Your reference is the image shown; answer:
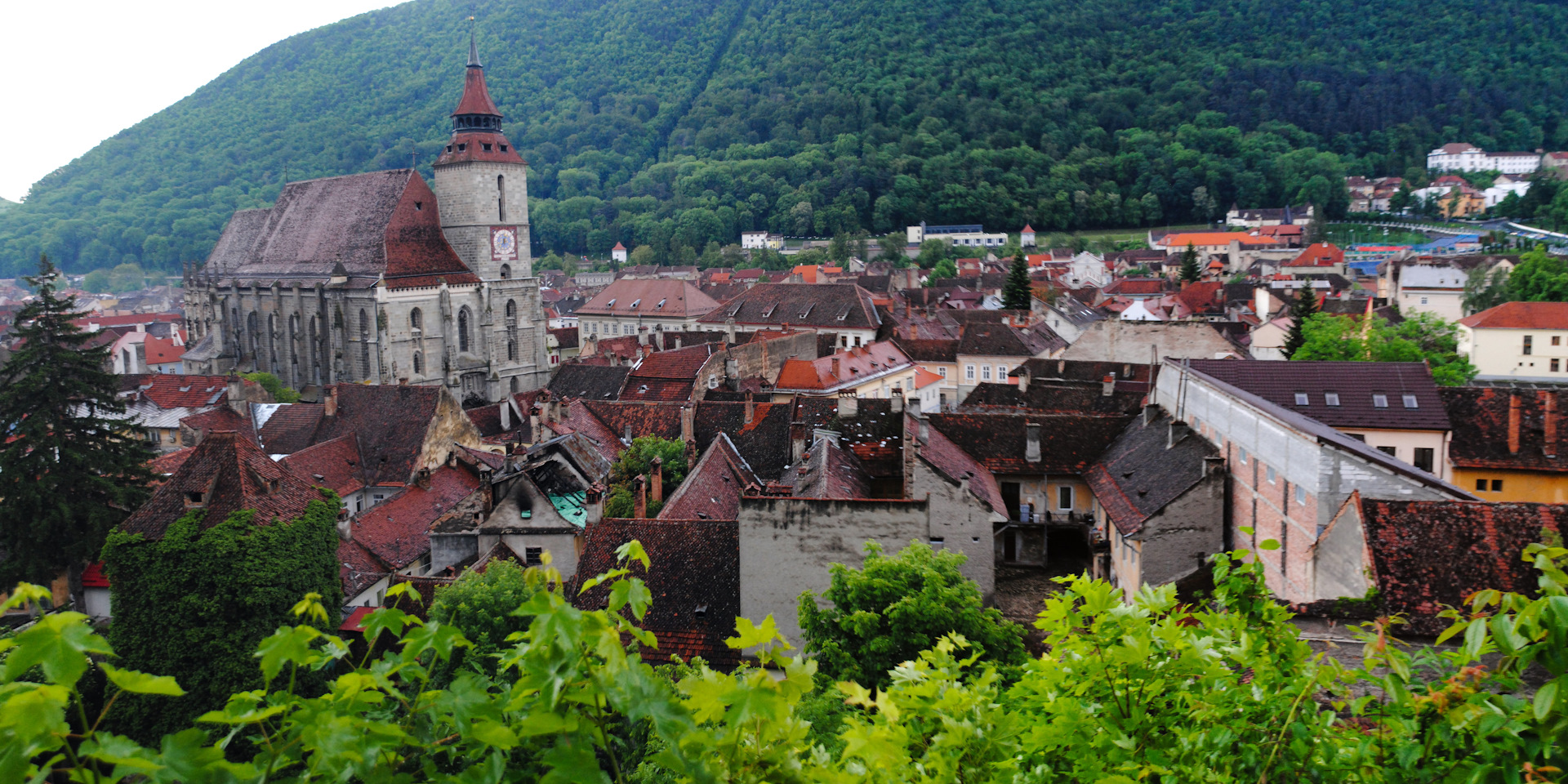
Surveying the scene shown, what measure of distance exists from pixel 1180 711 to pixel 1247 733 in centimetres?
65

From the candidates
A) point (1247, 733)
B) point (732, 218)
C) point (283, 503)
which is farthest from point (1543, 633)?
point (732, 218)

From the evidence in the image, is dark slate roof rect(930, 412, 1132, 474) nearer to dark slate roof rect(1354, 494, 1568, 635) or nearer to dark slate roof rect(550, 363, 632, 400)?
dark slate roof rect(1354, 494, 1568, 635)

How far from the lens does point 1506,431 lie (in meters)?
30.9

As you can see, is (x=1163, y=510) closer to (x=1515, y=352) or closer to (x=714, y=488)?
(x=714, y=488)

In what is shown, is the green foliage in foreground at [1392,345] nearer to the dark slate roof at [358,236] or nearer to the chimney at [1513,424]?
the chimney at [1513,424]

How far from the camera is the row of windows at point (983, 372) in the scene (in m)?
64.2

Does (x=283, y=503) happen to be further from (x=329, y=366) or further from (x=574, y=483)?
(x=329, y=366)

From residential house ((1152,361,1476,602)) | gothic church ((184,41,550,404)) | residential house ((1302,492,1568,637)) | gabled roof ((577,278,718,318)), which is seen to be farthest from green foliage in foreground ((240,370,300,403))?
residential house ((1302,492,1568,637))

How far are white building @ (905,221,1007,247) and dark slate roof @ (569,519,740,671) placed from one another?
162 meters

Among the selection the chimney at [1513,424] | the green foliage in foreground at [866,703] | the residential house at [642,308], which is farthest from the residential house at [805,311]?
the green foliage in foreground at [866,703]

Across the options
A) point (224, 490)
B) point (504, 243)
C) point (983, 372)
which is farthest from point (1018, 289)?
point (224, 490)

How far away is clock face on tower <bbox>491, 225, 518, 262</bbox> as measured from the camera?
234 feet

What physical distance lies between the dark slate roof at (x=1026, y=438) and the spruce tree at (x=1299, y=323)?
24057 mm

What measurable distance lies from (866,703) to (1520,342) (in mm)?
66353
